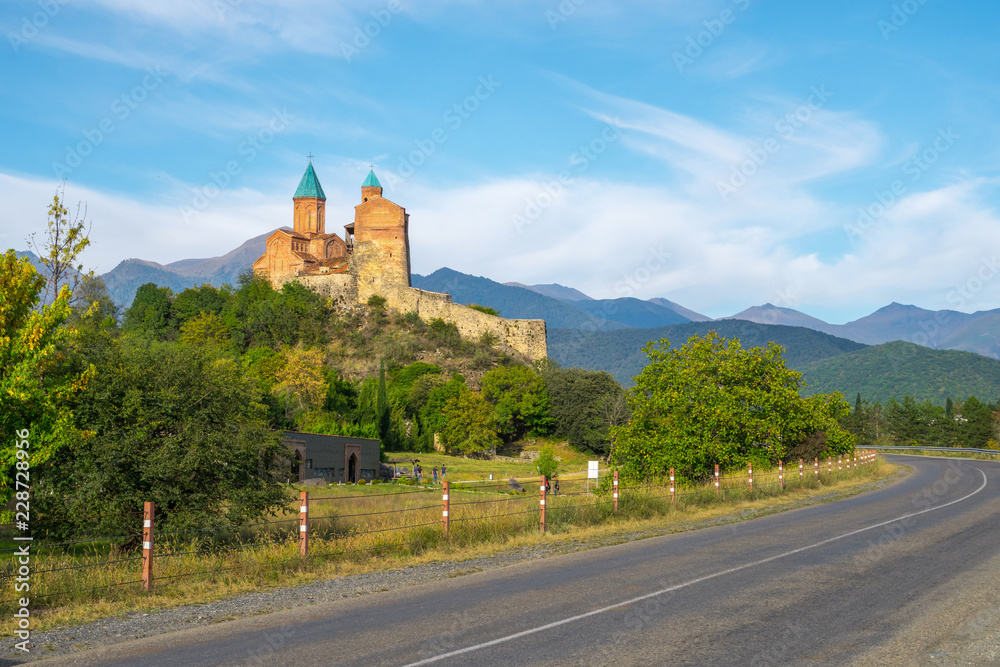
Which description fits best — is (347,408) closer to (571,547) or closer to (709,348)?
(709,348)

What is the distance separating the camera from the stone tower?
102562 mm

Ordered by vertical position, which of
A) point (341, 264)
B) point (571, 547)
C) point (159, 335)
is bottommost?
point (571, 547)

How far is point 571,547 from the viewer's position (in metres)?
16.2

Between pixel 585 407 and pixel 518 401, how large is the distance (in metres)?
7.43

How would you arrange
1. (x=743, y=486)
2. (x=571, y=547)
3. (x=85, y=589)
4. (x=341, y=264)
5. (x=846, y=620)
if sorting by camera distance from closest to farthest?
(x=846, y=620) < (x=85, y=589) < (x=571, y=547) < (x=743, y=486) < (x=341, y=264)

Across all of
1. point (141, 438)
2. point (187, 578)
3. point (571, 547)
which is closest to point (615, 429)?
point (571, 547)

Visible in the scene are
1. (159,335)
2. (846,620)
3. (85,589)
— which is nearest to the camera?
(846,620)

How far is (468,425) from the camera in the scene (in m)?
84.1

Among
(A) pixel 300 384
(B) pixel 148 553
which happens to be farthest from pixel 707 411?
(A) pixel 300 384

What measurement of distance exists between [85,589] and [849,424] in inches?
4525

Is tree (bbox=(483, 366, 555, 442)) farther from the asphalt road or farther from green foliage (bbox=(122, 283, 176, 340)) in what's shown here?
the asphalt road

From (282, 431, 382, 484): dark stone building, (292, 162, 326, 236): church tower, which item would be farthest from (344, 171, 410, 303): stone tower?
(282, 431, 382, 484): dark stone building

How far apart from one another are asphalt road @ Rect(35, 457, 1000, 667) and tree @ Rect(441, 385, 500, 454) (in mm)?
68513

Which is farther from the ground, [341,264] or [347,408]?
[341,264]
